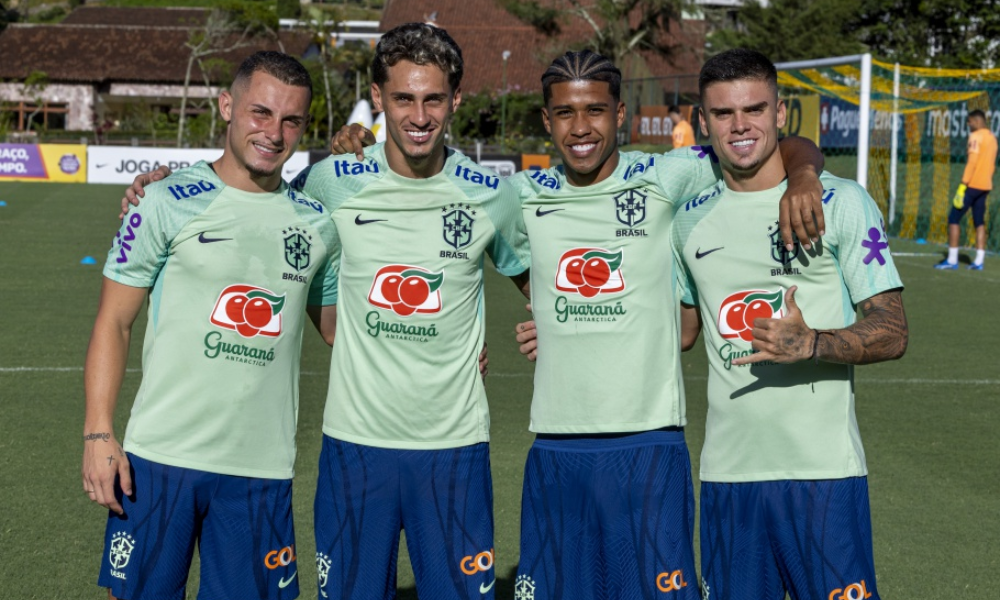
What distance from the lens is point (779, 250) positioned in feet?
12.1

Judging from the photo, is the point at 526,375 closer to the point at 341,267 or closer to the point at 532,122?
the point at 341,267

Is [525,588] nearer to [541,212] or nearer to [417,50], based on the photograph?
[541,212]

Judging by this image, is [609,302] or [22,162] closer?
[609,302]

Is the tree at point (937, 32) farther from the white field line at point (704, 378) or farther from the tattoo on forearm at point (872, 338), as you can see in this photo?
the tattoo on forearm at point (872, 338)

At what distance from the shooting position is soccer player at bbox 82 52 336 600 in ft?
11.9

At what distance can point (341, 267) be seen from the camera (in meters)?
3.97

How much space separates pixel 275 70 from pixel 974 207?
14.7m

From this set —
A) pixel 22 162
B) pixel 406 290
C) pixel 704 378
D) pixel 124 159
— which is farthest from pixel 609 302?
pixel 22 162

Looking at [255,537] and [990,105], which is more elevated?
[990,105]

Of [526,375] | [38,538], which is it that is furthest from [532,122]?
[38,538]

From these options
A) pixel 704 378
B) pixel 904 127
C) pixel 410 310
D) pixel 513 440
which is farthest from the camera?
pixel 904 127

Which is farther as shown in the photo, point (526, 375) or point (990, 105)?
point (990, 105)

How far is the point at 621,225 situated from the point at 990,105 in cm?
1719

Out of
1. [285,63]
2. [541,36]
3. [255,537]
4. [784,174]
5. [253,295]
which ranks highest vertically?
[541,36]
